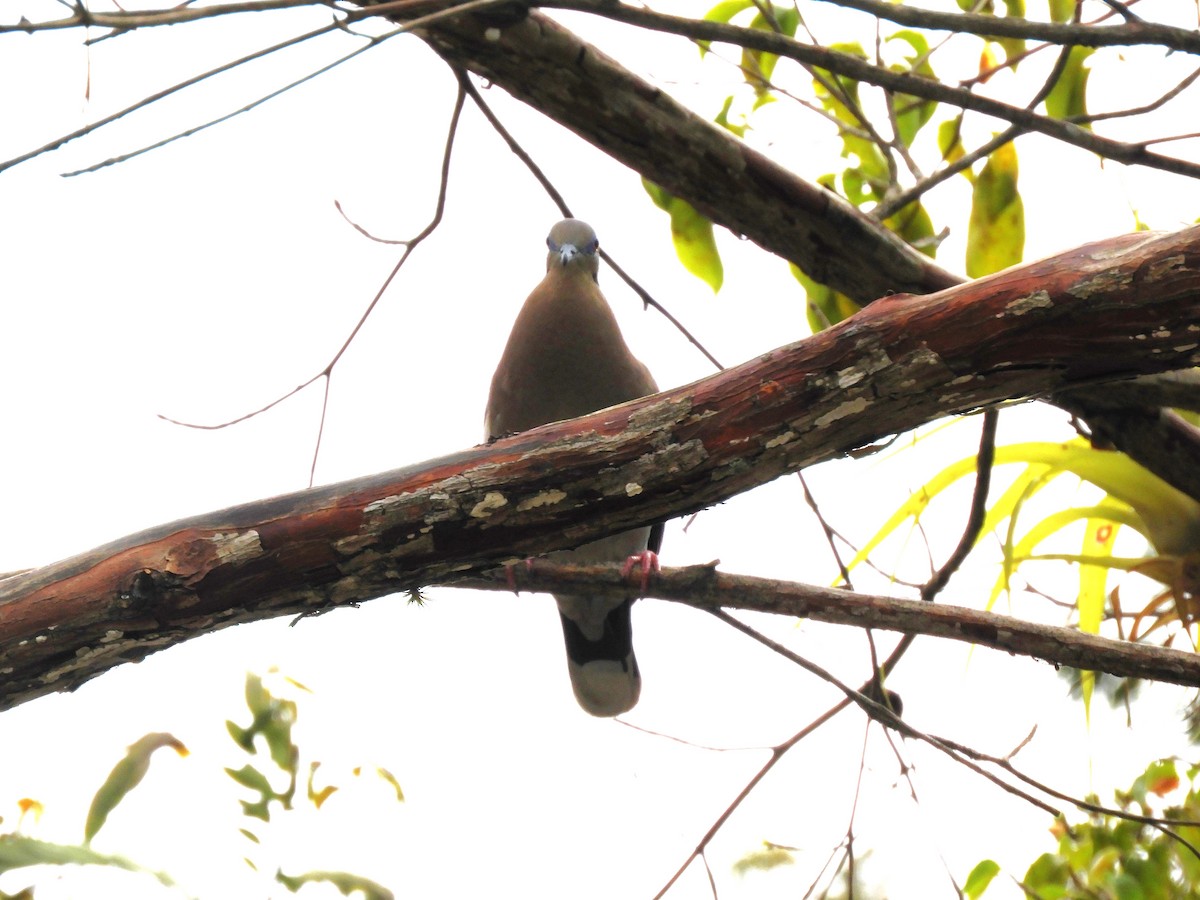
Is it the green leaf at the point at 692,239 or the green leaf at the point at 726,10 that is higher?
the green leaf at the point at 726,10

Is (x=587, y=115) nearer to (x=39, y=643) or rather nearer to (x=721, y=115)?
(x=721, y=115)

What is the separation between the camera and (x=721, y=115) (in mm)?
2744

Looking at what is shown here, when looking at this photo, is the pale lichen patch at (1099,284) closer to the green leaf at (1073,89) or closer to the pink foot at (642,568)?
the pink foot at (642,568)

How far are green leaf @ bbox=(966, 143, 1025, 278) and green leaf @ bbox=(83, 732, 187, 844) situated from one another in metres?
2.12

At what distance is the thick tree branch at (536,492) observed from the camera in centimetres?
144

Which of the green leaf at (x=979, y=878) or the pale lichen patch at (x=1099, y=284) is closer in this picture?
the pale lichen patch at (x=1099, y=284)

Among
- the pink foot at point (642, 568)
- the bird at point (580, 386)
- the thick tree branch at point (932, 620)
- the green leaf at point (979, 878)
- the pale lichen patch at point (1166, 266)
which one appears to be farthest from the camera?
the bird at point (580, 386)

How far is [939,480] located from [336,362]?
1539 mm

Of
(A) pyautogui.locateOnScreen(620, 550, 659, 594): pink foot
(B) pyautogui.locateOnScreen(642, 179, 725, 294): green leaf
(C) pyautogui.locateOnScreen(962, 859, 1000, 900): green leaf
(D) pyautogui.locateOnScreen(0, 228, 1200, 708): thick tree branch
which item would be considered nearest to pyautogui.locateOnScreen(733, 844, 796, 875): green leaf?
(C) pyautogui.locateOnScreen(962, 859, 1000, 900): green leaf

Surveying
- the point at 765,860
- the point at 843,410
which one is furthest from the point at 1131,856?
the point at 843,410

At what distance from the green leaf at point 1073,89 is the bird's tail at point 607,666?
1.70 metres

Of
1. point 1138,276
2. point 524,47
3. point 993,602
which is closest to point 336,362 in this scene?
point 524,47

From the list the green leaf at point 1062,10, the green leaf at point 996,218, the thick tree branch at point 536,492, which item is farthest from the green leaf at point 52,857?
the green leaf at point 1062,10

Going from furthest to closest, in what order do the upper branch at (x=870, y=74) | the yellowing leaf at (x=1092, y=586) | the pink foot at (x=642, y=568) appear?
1. the yellowing leaf at (x=1092, y=586)
2. the pink foot at (x=642, y=568)
3. the upper branch at (x=870, y=74)
